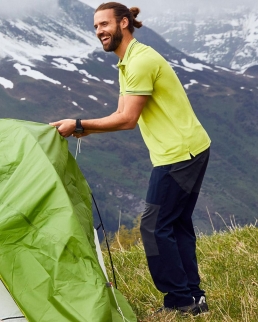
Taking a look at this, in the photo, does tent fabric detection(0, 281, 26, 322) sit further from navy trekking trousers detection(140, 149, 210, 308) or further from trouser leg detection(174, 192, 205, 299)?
trouser leg detection(174, 192, 205, 299)

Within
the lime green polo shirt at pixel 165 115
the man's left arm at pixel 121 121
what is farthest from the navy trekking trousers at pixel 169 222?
the man's left arm at pixel 121 121

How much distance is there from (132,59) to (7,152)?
46.5 inches

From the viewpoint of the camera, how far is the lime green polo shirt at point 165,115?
3971 mm

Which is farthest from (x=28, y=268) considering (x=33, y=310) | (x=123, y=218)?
(x=123, y=218)

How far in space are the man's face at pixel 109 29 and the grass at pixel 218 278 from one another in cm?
220

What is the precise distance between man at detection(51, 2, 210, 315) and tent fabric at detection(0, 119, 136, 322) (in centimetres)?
66

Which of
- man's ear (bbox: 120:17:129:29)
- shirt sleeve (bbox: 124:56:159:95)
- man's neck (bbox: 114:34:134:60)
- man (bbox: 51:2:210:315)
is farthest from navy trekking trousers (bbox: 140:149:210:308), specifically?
man's ear (bbox: 120:17:129:29)

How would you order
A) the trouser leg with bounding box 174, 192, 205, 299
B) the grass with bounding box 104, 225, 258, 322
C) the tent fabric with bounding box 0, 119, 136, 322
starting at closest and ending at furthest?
1. the tent fabric with bounding box 0, 119, 136, 322
2. the grass with bounding box 104, 225, 258, 322
3. the trouser leg with bounding box 174, 192, 205, 299

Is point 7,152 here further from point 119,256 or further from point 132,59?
point 119,256

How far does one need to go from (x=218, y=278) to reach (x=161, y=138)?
62.0 inches

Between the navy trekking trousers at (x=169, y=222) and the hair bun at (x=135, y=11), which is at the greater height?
the hair bun at (x=135, y=11)

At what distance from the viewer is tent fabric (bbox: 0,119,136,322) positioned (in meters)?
3.39

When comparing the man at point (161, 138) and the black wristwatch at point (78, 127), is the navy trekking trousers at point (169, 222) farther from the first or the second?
the black wristwatch at point (78, 127)

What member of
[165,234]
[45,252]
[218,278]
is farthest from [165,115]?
[218,278]
